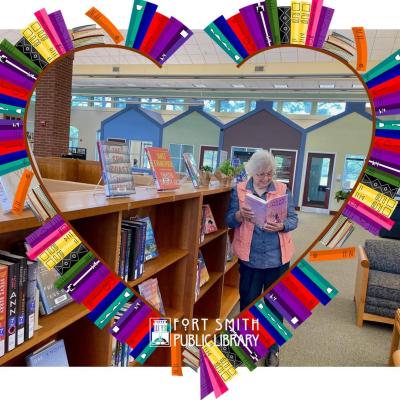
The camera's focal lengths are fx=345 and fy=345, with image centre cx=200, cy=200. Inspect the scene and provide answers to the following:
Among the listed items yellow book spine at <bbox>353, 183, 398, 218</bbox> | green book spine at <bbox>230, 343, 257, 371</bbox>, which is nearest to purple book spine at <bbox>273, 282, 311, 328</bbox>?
green book spine at <bbox>230, 343, 257, 371</bbox>

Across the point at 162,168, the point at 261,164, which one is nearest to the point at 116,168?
the point at 162,168

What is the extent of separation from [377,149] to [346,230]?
0.16m

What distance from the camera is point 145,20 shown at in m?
0.63

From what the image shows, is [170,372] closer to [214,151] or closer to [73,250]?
[73,250]

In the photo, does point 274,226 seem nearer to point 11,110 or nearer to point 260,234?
point 260,234

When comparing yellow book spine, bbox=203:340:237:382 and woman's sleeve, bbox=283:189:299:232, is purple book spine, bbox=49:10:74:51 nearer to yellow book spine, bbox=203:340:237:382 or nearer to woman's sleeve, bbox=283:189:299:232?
yellow book spine, bbox=203:340:237:382

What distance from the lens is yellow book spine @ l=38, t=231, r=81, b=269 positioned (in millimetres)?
696

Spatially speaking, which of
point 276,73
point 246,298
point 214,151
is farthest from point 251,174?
point 214,151

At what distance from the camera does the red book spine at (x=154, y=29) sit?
630mm

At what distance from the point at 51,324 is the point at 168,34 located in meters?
0.88

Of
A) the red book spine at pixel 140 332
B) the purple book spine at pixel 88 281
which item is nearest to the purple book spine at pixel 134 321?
the red book spine at pixel 140 332

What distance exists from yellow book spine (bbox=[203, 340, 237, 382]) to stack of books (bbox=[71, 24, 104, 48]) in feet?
2.09

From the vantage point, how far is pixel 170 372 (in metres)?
0.74

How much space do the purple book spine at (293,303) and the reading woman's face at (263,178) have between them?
3.85ft
